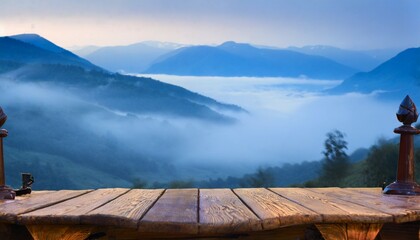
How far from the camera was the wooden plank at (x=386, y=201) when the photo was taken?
235 cm

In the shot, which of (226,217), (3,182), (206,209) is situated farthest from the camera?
(3,182)

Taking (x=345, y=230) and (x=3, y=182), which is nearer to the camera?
(x=345, y=230)

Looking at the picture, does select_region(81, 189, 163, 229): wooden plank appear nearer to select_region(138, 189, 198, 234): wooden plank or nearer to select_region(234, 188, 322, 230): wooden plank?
select_region(138, 189, 198, 234): wooden plank

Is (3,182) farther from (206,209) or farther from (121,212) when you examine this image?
(206,209)

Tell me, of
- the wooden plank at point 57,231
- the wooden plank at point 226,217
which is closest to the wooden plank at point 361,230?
the wooden plank at point 226,217

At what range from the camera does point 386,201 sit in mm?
2746

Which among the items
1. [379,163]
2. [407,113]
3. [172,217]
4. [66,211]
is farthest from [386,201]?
[379,163]

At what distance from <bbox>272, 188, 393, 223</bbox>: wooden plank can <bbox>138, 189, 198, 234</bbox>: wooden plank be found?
0.46 meters

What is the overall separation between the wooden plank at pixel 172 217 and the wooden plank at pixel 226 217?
33 millimetres

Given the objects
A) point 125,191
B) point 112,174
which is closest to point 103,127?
point 112,174

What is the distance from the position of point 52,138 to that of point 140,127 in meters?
4.41

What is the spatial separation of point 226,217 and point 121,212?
1.25 ft

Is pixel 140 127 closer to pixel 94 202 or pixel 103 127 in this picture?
pixel 103 127

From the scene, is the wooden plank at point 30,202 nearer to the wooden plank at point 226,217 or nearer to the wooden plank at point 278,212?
the wooden plank at point 226,217
